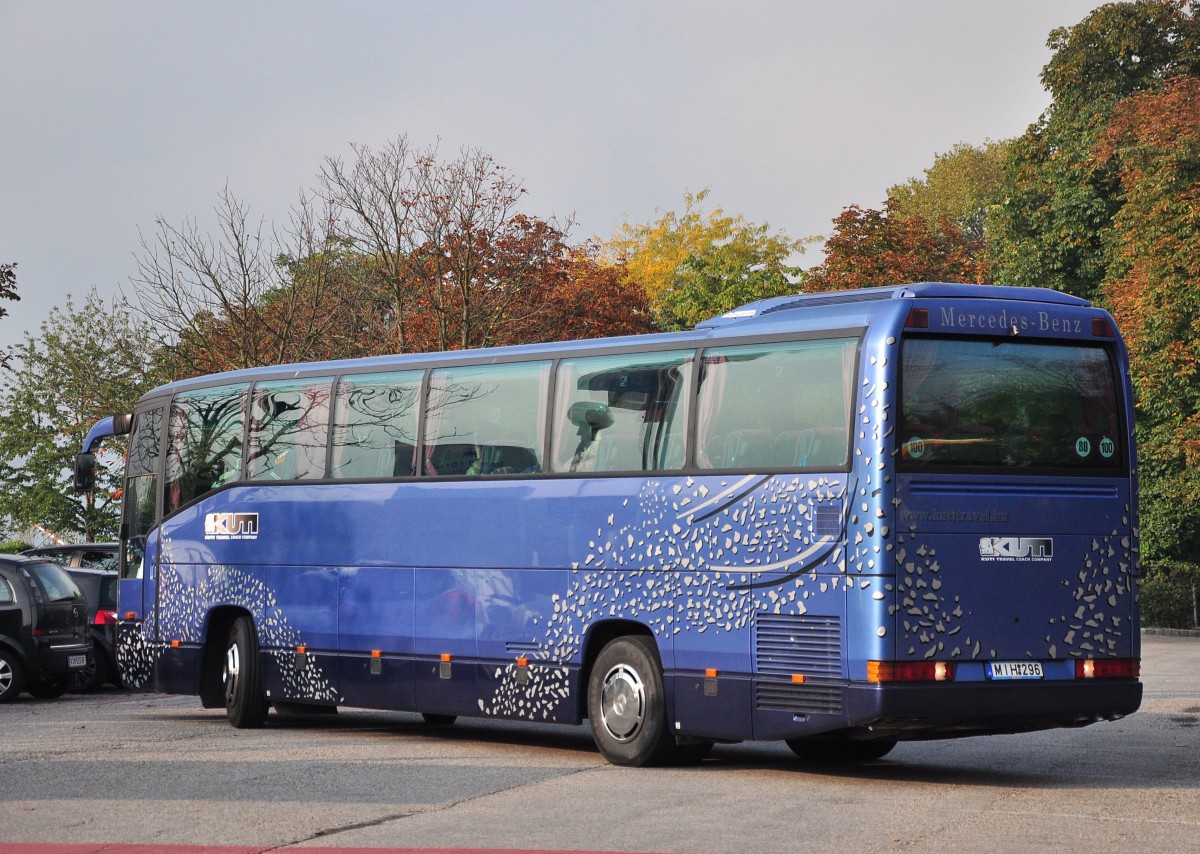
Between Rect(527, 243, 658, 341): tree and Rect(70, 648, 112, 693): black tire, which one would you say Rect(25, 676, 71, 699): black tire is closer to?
Rect(70, 648, 112, 693): black tire

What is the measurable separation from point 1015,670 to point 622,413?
366cm

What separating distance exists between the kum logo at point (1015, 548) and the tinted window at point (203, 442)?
26.9 feet

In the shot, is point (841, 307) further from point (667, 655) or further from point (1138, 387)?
point (1138, 387)

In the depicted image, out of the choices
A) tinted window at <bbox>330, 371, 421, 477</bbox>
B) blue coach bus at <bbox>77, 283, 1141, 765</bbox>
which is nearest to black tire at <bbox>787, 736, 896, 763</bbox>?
blue coach bus at <bbox>77, 283, 1141, 765</bbox>

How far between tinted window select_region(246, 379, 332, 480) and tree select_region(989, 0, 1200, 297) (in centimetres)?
3296

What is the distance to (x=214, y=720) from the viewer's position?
1875cm

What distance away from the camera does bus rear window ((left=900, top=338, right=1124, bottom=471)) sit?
12.3 metres

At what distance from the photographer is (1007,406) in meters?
12.6

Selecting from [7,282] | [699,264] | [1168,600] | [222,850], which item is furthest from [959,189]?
[222,850]

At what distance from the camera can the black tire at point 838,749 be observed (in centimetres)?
1455

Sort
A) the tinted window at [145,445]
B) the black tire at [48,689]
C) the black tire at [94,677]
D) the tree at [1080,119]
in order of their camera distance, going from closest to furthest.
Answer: the tinted window at [145,445] < the black tire at [48,689] < the black tire at [94,677] < the tree at [1080,119]

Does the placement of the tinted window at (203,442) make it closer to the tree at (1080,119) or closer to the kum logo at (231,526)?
the kum logo at (231,526)

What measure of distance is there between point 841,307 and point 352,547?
18.4 ft

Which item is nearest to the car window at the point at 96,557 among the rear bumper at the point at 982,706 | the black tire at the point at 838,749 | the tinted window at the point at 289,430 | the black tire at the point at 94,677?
the black tire at the point at 94,677
